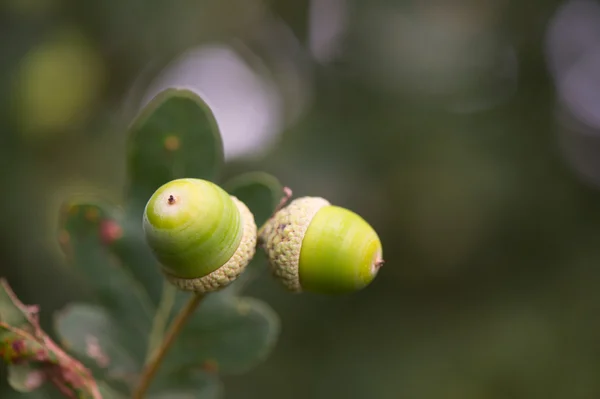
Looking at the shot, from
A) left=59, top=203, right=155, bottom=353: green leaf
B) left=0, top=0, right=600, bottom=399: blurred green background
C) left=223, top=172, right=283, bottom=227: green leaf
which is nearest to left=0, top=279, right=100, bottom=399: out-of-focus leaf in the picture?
left=59, top=203, right=155, bottom=353: green leaf

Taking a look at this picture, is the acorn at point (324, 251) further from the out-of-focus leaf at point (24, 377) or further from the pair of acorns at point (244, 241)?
the out-of-focus leaf at point (24, 377)

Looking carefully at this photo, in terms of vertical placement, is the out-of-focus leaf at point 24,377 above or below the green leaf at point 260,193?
below

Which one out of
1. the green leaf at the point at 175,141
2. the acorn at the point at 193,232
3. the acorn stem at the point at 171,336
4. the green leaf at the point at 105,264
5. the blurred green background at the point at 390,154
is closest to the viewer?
the acorn at the point at 193,232

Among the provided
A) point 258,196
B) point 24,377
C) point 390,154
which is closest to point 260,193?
point 258,196

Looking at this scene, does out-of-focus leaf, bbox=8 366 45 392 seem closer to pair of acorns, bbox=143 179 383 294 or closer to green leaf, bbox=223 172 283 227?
pair of acorns, bbox=143 179 383 294

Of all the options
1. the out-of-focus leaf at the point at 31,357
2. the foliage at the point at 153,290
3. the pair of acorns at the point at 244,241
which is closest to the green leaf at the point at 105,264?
the foliage at the point at 153,290

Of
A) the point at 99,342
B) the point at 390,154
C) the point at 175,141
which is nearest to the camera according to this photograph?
the point at 175,141

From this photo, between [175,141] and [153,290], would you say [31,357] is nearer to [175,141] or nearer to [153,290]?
[153,290]
